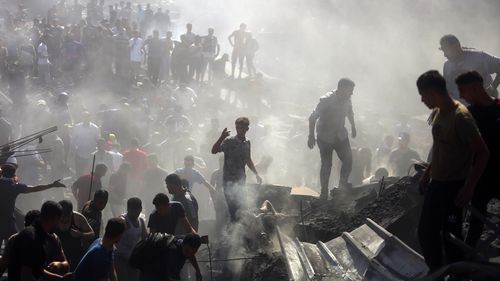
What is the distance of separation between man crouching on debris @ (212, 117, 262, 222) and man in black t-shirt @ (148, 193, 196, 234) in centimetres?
185

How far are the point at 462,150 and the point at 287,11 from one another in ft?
81.0

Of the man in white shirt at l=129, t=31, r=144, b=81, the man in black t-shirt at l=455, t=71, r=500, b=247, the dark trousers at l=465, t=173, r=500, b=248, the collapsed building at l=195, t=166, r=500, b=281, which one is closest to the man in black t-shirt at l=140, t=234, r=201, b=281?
the collapsed building at l=195, t=166, r=500, b=281

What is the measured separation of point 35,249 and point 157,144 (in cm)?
1096

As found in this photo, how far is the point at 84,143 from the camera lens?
14.6 meters

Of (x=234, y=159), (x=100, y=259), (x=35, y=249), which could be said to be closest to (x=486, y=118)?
(x=100, y=259)

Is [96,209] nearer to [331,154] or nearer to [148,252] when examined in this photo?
[148,252]

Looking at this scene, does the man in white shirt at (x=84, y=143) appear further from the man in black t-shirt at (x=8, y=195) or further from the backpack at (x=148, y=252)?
the backpack at (x=148, y=252)

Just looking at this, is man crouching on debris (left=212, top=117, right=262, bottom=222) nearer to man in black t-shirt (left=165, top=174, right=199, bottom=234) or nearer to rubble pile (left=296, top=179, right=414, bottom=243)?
man in black t-shirt (left=165, top=174, right=199, bottom=234)

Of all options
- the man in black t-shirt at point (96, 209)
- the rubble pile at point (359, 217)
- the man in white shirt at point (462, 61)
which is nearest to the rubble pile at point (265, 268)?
the rubble pile at point (359, 217)

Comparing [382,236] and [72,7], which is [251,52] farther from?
[382,236]

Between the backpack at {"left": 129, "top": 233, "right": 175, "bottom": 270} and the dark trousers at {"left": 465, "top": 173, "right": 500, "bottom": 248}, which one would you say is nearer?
the dark trousers at {"left": 465, "top": 173, "right": 500, "bottom": 248}

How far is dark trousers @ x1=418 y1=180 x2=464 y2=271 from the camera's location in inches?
217

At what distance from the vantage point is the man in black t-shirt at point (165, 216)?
7.37 metres

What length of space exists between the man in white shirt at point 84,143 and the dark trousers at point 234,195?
6064 mm
